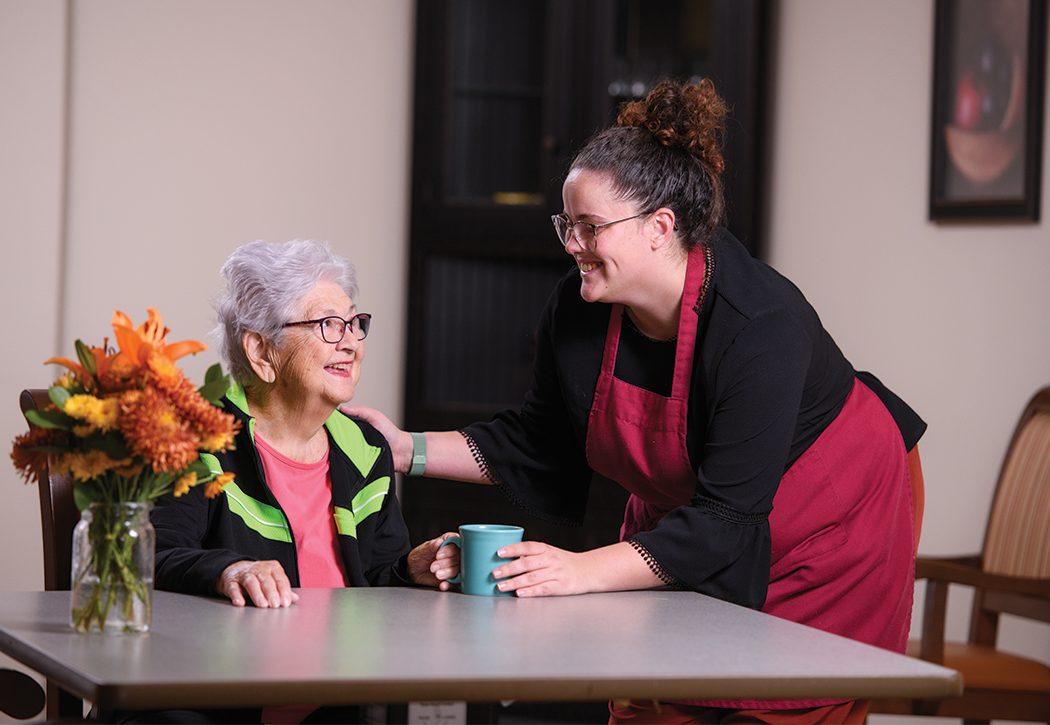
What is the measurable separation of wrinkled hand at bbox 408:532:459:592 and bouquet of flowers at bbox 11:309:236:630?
491 mm

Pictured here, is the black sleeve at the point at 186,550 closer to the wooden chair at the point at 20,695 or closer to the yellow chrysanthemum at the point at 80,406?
the wooden chair at the point at 20,695

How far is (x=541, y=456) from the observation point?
2.48m

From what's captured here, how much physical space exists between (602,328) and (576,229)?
0.67 feet

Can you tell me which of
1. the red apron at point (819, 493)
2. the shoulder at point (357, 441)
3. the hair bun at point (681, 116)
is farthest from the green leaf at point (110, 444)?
the hair bun at point (681, 116)

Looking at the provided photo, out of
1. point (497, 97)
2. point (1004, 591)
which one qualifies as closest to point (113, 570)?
point (1004, 591)

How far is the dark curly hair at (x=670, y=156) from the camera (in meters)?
2.19

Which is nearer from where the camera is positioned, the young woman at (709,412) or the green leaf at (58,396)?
the green leaf at (58,396)

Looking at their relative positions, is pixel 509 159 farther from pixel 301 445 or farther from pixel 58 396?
pixel 58 396

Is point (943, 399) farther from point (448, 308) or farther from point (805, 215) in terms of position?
point (448, 308)

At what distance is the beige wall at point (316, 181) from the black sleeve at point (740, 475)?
1791 millimetres

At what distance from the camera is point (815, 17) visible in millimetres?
4062

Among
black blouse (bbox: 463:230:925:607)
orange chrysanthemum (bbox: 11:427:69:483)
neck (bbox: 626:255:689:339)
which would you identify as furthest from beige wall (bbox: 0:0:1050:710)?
orange chrysanthemum (bbox: 11:427:69:483)

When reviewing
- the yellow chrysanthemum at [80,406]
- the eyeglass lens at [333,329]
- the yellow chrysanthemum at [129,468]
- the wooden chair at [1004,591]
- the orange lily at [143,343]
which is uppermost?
the eyeglass lens at [333,329]

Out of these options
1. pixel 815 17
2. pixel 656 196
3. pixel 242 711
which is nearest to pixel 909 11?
pixel 815 17
